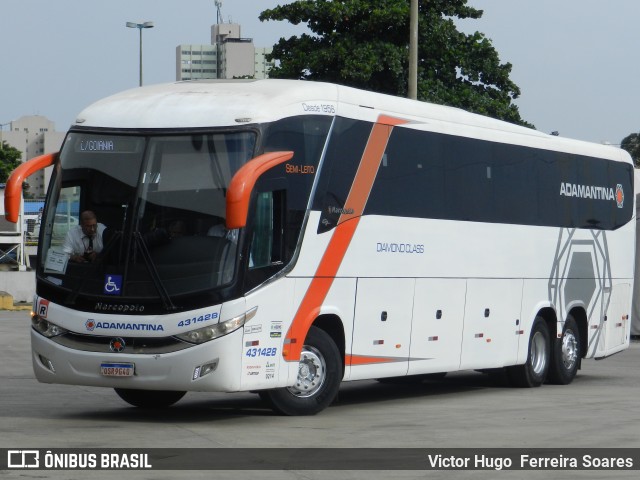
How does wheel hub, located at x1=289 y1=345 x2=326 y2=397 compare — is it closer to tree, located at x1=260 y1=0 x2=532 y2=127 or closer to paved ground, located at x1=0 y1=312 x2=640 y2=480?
paved ground, located at x1=0 y1=312 x2=640 y2=480

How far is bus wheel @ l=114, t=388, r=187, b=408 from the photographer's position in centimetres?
1535

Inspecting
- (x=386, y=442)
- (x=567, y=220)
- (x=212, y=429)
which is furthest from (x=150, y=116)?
(x=567, y=220)

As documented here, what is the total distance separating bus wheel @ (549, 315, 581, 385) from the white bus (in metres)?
3.12

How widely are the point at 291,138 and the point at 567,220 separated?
7.96 m

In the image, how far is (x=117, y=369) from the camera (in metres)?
13.3

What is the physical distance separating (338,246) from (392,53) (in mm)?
23735

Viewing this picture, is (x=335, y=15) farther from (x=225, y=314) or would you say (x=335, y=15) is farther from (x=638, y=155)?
(x=638, y=155)

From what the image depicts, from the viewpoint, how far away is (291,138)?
46.1ft

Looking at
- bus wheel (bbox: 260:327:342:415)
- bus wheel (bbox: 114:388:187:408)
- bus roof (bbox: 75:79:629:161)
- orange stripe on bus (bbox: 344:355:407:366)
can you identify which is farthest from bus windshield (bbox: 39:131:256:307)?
orange stripe on bus (bbox: 344:355:407:366)

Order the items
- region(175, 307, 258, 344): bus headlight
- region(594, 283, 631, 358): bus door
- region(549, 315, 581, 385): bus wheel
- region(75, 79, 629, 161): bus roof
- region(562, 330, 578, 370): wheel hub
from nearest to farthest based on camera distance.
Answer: region(175, 307, 258, 344): bus headlight
region(75, 79, 629, 161): bus roof
region(549, 315, 581, 385): bus wheel
region(562, 330, 578, 370): wheel hub
region(594, 283, 631, 358): bus door

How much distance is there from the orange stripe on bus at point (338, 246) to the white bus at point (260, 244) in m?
0.02

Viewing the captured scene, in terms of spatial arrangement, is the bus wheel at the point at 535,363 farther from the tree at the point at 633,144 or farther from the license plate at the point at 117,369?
the tree at the point at 633,144

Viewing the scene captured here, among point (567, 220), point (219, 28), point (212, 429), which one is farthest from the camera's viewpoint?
point (219, 28)

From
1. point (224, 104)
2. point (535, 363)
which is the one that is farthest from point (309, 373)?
point (535, 363)
